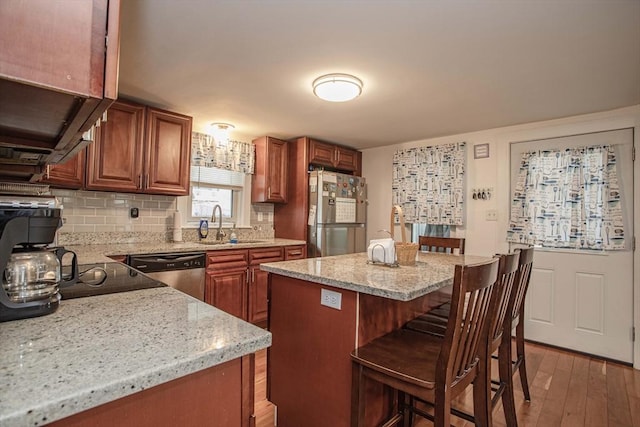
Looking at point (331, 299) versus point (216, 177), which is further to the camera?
point (216, 177)

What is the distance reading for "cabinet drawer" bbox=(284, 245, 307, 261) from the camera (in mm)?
3742

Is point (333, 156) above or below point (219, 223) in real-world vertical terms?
above

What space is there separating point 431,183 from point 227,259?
2535 millimetres

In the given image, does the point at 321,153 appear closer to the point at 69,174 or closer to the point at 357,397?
the point at 69,174

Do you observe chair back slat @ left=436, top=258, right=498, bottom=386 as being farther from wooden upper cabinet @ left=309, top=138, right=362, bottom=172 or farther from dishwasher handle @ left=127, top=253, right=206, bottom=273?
wooden upper cabinet @ left=309, top=138, right=362, bottom=172

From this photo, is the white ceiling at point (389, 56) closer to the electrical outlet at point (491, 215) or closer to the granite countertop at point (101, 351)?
the electrical outlet at point (491, 215)

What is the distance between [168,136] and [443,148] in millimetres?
3029

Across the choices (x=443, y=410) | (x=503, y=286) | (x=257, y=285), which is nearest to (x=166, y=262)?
(x=257, y=285)

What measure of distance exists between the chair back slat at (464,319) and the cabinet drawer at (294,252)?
2.57 metres

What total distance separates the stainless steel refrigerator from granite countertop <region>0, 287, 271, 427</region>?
9.79 feet

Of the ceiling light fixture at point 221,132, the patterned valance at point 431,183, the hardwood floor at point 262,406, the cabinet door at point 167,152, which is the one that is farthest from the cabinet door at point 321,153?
the hardwood floor at point 262,406

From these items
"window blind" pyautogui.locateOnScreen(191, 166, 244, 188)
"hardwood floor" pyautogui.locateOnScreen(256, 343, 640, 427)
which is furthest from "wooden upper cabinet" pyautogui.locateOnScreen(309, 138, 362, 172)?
"hardwood floor" pyautogui.locateOnScreen(256, 343, 640, 427)

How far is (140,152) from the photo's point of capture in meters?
2.96

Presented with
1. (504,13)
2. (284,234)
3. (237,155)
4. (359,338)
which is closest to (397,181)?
(284,234)
